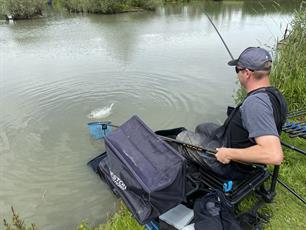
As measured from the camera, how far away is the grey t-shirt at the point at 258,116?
1.87m

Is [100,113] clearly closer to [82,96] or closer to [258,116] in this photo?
[82,96]

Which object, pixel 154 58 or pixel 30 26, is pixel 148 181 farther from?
pixel 30 26

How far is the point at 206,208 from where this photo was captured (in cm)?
217

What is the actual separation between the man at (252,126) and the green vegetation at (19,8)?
1919 centimetres

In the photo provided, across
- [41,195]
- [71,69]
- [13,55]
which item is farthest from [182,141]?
[13,55]

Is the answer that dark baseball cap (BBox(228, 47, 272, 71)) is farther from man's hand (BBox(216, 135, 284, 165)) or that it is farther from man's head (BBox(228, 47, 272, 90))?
man's hand (BBox(216, 135, 284, 165))

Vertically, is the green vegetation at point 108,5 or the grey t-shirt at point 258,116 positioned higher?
the grey t-shirt at point 258,116

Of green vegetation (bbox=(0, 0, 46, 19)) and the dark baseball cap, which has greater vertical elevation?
the dark baseball cap

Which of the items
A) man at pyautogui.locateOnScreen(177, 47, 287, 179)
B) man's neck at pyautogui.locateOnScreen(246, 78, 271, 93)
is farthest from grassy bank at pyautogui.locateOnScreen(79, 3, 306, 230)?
man's neck at pyautogui.locateOnScreen(246, 78, 271, 93)

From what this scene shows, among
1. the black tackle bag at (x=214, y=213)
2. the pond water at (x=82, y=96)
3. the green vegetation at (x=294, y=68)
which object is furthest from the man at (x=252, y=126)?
the green vegetation at (x=294, y=68)

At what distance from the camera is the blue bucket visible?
12.7ft

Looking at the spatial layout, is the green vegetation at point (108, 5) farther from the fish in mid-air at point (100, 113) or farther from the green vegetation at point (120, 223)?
the green vegetation at point (120, 223)

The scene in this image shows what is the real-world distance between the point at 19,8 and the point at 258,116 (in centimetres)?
1970

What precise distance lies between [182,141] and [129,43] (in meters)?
8.69
